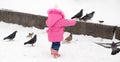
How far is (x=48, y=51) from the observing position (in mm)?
9234

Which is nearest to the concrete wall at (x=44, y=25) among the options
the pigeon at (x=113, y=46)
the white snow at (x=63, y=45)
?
the white snow at (x=63, y=45)

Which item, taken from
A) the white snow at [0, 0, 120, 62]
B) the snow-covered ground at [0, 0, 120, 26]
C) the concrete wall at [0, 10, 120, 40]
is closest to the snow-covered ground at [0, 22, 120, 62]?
the white snow at [0, 0, 120, 62]

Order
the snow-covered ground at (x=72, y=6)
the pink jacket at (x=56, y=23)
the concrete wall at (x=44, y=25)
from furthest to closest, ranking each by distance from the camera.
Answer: the snow-covered ground at (x=72, y=6), the concrete wall at (x=44, y=25), the pink jacket at (x=56, y=23)

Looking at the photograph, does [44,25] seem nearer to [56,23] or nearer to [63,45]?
[63,45]

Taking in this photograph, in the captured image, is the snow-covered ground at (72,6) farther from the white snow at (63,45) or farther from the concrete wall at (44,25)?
the concrete wall at (44,25)

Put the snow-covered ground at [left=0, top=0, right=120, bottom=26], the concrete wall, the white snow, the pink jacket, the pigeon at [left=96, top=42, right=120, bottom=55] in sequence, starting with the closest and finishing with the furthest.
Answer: the pink jacket < the white snow < the pigeon at [left=96, top=42, right=120, bottom=55] < the concrete wall < the snow-covered ground at [left=0, top=0, right=120, bottom=26]

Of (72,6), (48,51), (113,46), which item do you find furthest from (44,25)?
(113,46)

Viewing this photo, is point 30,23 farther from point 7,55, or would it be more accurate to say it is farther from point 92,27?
point 7,55

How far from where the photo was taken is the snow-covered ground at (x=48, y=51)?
28.4 ft

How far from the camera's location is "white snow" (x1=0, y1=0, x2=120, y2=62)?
8734mm

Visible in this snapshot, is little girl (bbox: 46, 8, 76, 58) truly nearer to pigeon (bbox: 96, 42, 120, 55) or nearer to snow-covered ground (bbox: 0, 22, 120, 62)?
snow-covered ground (bbox: 0, 22, 120, 62)

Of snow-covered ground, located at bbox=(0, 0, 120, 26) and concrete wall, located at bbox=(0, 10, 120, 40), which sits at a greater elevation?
snow-covered ground, located at bbox=(0, 0, 120, 26)

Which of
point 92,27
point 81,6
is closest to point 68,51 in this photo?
point 92,27

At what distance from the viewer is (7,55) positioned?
28.8ft
